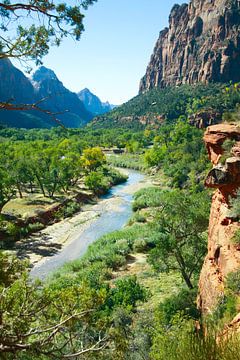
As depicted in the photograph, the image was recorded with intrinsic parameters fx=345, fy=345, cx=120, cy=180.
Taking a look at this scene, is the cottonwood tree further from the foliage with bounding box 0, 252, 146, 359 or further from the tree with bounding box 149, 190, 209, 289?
the tree with bounding box 149, 190, 209, 289

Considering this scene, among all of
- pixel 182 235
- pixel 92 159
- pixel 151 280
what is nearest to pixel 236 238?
pixel 182 235

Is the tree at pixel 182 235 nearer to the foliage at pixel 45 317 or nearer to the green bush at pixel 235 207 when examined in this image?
the green bush at pixel 235 207

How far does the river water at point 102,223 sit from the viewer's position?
2842 cm

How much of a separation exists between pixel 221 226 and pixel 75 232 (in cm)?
2408

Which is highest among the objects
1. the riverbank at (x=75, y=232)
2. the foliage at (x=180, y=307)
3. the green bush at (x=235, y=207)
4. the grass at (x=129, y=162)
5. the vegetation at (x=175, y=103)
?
the vegetation at (x=175, y=103)

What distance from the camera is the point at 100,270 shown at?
79.7ft

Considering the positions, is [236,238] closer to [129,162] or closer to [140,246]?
[140,246]

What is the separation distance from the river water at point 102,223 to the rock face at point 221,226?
14.7 meters

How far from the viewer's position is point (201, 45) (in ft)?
541

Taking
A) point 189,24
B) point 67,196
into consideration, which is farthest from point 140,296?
point 189,24

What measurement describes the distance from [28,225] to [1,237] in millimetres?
3983

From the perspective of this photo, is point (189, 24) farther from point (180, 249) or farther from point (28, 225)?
point (180, 249)

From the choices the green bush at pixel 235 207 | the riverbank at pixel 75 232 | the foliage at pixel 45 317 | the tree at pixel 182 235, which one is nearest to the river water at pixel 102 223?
the riverbank at pixel 75 232

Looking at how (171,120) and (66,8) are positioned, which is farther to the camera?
(171,120)
